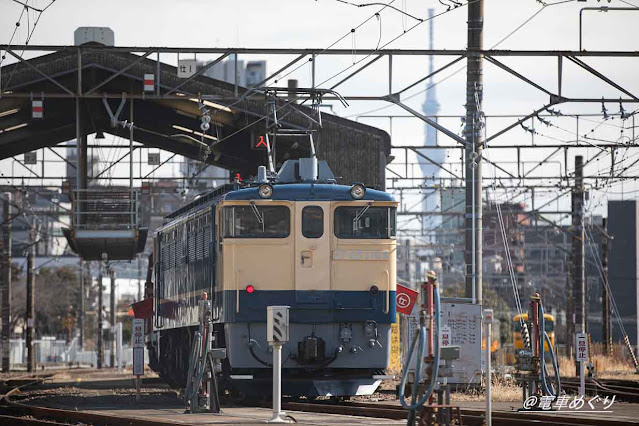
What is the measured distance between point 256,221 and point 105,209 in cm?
1487

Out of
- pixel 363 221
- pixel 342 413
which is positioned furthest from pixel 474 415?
pixel 363 221

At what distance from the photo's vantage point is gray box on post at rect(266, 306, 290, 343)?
627 inches

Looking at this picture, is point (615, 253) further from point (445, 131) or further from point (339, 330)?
point (339, 330)

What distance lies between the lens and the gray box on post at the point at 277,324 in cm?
1591

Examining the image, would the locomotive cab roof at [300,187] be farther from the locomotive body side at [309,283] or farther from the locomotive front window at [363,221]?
the locomotive front window at [363,221]

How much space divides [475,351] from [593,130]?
58.2ft

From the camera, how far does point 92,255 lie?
117 ft

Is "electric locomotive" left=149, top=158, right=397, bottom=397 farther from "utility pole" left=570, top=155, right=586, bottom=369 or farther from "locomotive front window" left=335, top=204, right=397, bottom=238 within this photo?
"utility pole" left=570, top=155, right=586, bottom=369

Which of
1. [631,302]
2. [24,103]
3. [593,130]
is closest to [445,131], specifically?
[24,103]

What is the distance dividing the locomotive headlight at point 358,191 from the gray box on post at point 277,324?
15.4 ft

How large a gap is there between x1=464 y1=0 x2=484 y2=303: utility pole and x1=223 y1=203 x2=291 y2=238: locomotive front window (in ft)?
12.7

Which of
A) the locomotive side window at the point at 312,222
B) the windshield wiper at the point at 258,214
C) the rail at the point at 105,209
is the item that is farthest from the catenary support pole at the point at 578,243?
the windshield wiper at the point at 258,214

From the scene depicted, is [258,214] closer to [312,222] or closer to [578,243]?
[312,222]

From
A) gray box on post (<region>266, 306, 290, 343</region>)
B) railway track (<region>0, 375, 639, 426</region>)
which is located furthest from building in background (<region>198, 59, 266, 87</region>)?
gray box on post (<region>266, 306, 290, 343</region>)
